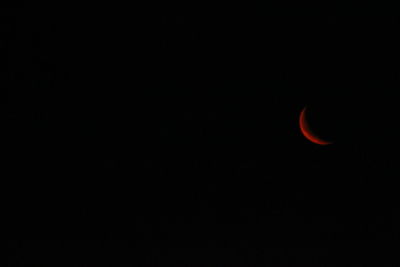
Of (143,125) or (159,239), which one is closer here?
(143,125)

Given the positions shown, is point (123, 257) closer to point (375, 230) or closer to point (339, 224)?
point (339, 224)

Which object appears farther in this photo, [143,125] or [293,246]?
[293,246]

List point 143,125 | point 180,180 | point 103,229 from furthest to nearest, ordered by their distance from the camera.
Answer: point 103,229
point 180,180
point 143,125

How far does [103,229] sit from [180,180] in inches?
38.6

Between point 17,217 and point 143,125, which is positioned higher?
point 143,125

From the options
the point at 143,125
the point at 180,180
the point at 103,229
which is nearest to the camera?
the point at 143,125

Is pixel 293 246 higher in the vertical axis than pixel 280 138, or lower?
lower

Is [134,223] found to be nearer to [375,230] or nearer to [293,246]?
[293,246]

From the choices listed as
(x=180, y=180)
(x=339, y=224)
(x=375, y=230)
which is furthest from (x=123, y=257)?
(x=375, y=230)

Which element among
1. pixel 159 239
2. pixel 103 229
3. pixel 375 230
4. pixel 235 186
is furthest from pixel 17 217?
pixel 375 230

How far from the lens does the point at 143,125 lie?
10.5ft

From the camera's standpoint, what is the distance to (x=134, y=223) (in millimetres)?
3617

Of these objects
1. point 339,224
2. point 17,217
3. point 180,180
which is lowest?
point 17,217

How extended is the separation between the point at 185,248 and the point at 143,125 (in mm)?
1375
